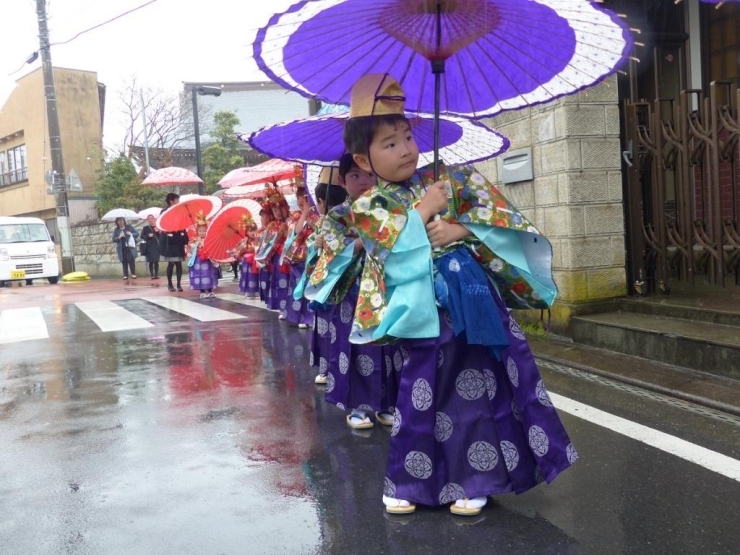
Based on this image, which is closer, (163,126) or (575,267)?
(575,267)

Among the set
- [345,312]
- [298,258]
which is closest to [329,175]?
[345,312]

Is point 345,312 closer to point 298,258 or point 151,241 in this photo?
point 298,258

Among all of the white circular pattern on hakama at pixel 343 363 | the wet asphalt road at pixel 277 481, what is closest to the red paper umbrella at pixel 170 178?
the wet asphalt road at pixel 277 481

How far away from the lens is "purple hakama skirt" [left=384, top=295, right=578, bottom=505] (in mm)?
2781

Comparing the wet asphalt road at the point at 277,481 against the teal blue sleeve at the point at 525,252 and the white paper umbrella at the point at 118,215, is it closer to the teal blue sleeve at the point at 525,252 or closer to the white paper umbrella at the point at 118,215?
the teal blue sleeve at the point at 525,252

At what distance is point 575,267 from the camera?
6336 mm

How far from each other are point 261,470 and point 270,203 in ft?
18.8

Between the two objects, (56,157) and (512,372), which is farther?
(56,157)

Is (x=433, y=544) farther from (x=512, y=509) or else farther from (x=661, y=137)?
(x=661, y=137)

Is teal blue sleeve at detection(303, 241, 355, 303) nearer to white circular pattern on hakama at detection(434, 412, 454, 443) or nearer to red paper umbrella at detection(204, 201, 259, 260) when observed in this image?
white circular pattern on hakama at detection(434, 412, 454, 443)

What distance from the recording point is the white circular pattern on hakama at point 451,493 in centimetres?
279

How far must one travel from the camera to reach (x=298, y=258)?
24.2 feet

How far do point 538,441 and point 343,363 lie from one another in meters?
1.46

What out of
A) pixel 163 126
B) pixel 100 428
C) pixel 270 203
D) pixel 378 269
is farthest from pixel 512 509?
pixel 163 126
